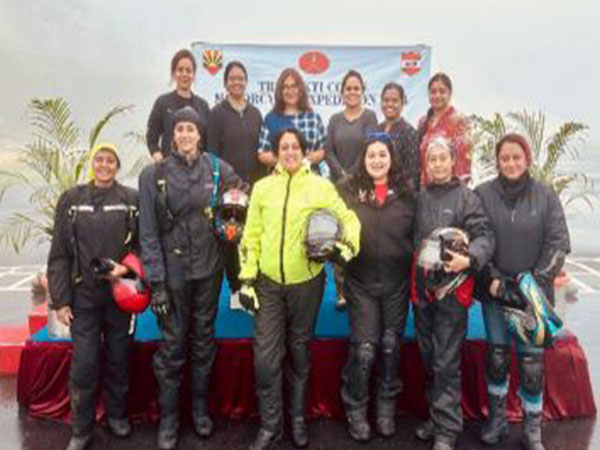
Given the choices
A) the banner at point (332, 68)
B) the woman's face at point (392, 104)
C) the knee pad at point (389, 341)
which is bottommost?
the knee pad at point (389, 341)

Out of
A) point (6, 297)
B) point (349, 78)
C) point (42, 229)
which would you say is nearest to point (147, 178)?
point (349, 78)

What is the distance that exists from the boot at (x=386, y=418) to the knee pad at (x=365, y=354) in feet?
1.28

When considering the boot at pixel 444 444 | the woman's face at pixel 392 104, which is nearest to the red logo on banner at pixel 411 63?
the woman's face at pixel 392 104

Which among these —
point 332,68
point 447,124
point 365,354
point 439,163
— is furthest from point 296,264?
point 332,68

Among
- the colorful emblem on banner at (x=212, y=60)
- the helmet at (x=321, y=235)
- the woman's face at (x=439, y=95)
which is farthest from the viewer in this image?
the colorful emblem on banner at (x=212, y=60)

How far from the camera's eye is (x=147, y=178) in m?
3.19

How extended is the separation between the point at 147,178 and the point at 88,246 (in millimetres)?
544

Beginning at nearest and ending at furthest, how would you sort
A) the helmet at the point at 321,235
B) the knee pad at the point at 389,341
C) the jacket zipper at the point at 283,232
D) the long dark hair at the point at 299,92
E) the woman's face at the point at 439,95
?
the helmet at the point at 321,235 → the jacket zipper at the point at 283,232 → the knee pad at the point at 389,341 → the long dark hair at the point at 299,92 → the woman's face at the point at 439,95

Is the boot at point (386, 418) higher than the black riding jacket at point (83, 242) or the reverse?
the reverse

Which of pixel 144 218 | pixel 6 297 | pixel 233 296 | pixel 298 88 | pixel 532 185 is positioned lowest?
pixel 6 297

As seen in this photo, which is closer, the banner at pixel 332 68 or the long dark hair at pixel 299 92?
the long dark hair at pixel 299 92

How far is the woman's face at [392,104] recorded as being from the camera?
4379 mm

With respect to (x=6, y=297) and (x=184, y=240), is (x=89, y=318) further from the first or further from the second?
(x=6, y=297)

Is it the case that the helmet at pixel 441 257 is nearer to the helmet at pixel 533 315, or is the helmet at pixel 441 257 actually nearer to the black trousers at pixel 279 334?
the helmet at pixel 533 315
